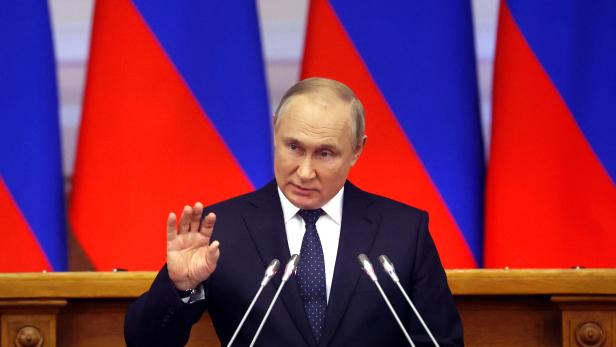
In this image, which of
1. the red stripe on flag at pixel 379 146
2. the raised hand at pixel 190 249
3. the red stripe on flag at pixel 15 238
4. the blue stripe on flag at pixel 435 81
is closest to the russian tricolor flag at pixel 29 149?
the red stripe on flag at pixel 15 238

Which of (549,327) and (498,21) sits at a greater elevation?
(498,21)

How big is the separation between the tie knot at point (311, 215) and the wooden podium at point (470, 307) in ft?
2.07

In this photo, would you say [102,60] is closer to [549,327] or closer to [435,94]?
[435,94]

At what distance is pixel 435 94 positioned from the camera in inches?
132

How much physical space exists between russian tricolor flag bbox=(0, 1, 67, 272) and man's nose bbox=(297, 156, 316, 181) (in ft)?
3.61

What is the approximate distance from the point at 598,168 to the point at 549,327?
0.52m

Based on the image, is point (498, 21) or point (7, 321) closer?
point (7, 321)

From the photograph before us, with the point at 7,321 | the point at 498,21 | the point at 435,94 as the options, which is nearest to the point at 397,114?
the point at 435,94

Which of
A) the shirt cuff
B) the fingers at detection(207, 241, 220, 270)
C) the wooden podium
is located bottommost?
the wooden podium

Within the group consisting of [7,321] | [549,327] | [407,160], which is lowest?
[549,327]

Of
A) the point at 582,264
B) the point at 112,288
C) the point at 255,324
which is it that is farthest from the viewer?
the point at 582,264

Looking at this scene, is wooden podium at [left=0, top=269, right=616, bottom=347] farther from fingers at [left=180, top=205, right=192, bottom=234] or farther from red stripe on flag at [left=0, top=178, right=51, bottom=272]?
fingers at [left=180, top=205, right=192, bottom=234]

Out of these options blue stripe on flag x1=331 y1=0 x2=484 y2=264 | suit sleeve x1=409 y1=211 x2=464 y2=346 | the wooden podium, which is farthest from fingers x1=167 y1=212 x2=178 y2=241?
blue stripe on flag x1=331 y1=0 x2=484 y2=264

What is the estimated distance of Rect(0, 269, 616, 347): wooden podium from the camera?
9.82 feet
